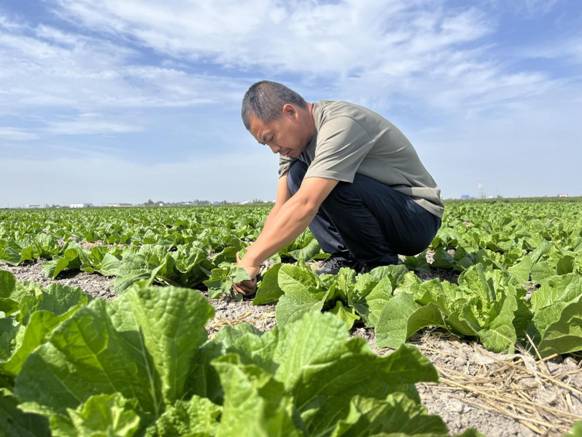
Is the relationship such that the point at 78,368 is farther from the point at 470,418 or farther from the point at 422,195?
the point at 422,195

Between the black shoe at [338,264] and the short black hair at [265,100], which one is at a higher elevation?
the short black hair at [265,100]

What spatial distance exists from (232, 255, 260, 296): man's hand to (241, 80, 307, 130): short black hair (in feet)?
3.33

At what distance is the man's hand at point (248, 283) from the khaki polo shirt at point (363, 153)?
0.73 meters

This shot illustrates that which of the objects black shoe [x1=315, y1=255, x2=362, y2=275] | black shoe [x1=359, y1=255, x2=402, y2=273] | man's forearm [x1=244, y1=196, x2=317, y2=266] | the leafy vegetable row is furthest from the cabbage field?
black shoe [x1=315, y1=255, x2=362, y2=275]

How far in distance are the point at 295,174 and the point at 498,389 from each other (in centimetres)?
280

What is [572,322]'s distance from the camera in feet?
8.12

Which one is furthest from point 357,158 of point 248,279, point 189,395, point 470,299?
point 189,395

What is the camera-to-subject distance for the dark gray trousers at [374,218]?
4.31m

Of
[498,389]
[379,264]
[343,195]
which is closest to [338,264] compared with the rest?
[379,264]

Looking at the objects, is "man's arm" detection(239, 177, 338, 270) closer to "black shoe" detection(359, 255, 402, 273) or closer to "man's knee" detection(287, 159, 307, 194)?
"man's knee" detection(287, 159, 307, 194)

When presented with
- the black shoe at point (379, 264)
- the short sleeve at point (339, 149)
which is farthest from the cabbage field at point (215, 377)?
the black shoe at point (379, 264)

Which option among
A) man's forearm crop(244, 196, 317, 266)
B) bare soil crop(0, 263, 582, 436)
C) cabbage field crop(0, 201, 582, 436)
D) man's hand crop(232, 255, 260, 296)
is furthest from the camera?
man's hand crop(232, 255, 260, 296)

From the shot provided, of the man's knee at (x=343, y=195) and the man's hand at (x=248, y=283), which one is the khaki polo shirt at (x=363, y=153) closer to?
the man's knee at (x=343, y=195)

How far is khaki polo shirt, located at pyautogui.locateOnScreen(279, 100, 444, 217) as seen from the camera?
3.79 m
